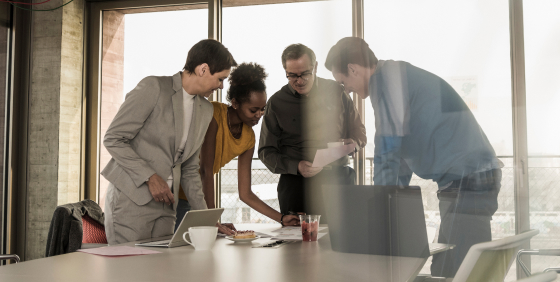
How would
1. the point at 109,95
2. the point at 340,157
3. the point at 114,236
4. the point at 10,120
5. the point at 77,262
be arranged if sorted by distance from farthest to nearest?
the point at 109,95 → the point at 10,120 → the point at 340,157 → the point at 114,236 → the point at 77,262

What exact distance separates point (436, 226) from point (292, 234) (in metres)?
0.51

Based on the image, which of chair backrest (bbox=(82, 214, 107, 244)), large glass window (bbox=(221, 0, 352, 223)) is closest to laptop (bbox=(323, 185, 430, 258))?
large glass window (bbox=(221, 0, 352, 223))

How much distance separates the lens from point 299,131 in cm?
232

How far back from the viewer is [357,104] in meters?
1.53

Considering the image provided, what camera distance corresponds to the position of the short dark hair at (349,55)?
1486mm

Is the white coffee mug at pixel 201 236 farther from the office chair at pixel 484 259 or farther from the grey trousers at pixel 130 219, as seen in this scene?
the office chair at pixel 484 259

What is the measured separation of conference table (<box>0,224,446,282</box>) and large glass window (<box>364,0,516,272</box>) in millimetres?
254

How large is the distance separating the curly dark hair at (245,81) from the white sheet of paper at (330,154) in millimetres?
388

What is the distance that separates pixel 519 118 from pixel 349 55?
21.7 inches

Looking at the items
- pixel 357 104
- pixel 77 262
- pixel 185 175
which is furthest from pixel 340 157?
pixel 77 262

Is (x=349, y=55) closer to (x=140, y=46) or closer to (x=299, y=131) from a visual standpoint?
(x=299, y=131)

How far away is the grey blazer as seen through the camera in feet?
5.45

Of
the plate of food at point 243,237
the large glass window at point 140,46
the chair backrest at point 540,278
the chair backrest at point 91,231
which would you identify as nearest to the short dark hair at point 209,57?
the plate of food at point 243,237

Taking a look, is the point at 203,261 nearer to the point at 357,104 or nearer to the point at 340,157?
the point at 357,104
